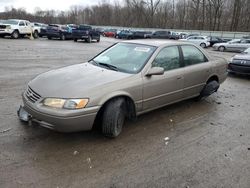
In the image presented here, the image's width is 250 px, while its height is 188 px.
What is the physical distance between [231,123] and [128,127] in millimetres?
2097

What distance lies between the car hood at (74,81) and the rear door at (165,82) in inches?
21.3

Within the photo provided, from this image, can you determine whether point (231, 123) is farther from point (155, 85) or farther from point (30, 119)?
point (30, 119)

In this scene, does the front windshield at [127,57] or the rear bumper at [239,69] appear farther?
the rear bumper at [239,69]

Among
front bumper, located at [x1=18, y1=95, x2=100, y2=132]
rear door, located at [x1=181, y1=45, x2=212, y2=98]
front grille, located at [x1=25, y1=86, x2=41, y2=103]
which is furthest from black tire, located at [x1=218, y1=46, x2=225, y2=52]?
front grille, located at [x1=25, y1=86, x2=41, y2=103]

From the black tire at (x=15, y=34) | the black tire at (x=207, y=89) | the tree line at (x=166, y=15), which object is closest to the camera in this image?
the black tire at (x=207, y=89)

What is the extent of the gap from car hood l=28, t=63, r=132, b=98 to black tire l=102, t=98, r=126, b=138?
13.5 inches

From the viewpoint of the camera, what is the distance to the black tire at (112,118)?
392 cm

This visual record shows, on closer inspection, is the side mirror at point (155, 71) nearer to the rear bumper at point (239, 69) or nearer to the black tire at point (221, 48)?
the rear bumper at point (239, 69)

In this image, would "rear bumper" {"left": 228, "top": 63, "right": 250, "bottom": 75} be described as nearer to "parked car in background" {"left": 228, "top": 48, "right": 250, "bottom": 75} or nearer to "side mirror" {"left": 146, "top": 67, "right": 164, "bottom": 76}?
"parked car in background" {"left": 228, "top": 48, "right": 250, "bottom": 75}

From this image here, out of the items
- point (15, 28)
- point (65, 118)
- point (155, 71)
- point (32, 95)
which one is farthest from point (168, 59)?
point (15, 28)

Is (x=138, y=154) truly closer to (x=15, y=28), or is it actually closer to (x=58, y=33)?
(x=15, y=28)

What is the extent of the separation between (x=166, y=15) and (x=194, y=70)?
235 ft

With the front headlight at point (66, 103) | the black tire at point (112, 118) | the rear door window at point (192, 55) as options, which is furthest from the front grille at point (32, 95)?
the rear door window at point (192, 55)

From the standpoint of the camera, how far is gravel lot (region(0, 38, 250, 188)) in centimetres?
314
